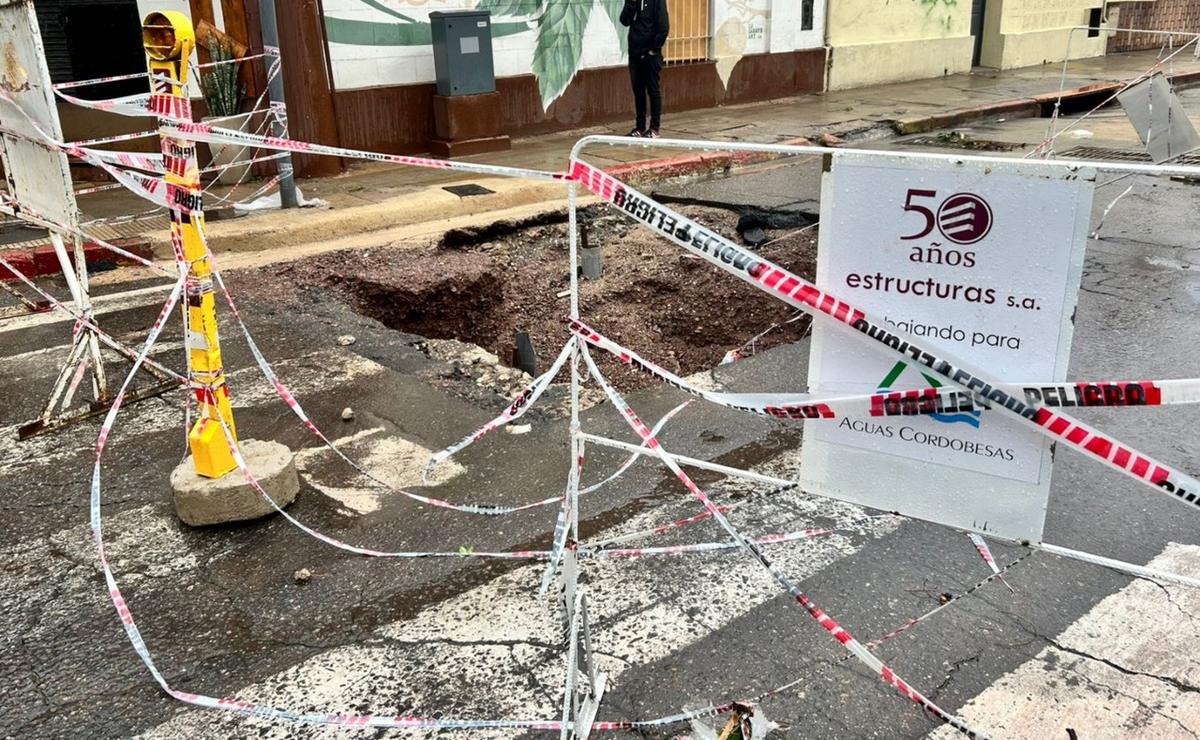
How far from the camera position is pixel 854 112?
1627cm

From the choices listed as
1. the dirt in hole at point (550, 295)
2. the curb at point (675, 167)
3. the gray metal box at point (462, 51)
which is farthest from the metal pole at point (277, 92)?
the curb at point (675, 167)

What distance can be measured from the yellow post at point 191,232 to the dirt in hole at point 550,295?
2.92m

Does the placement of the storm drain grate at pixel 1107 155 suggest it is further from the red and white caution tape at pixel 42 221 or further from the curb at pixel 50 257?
the red and white caution tape at pixel 42 221

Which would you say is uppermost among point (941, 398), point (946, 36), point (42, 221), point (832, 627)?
point (946, 36)

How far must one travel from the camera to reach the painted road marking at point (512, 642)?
10.1 ft

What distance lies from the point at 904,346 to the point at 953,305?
18 centimetres

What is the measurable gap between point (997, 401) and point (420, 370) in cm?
422

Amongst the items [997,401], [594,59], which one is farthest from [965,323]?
[594,59]

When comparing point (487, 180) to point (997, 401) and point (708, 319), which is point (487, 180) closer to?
point (708, 319)

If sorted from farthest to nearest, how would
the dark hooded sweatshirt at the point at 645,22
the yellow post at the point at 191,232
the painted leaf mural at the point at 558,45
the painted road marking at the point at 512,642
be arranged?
1. the painted leaf mural at the point at 558,45
2. the dark hooded sweatshirt at the point at 645,22
3. the yellow post at the point at 191,232
4. the painted road marking at the point at 512,642

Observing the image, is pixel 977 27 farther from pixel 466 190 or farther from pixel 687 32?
pixel 466 190

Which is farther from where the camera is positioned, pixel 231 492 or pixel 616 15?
pixel 616 15

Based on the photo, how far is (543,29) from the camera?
1385 cm

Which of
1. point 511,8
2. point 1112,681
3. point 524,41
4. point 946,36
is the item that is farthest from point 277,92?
point 946,36
